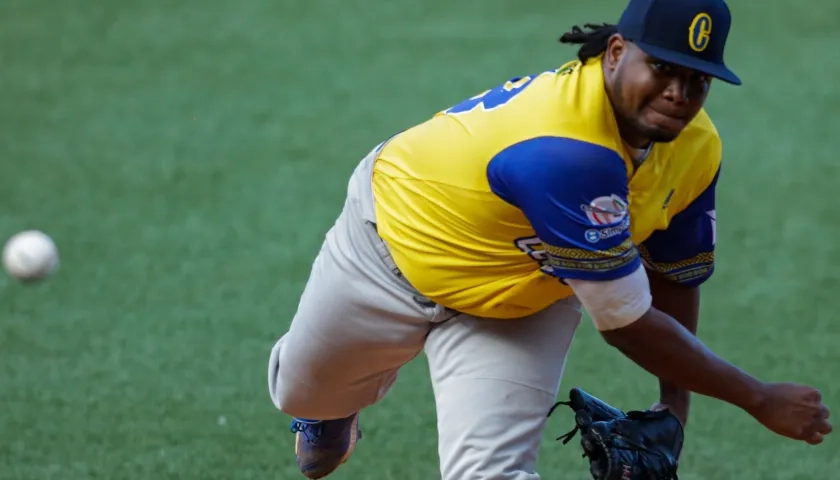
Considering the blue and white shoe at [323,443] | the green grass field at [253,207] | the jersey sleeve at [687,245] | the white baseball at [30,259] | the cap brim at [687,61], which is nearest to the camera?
the cap brim at [687,61]

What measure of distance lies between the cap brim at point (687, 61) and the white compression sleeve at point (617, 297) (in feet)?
1.71

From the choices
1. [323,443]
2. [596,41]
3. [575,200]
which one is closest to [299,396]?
[323,443]

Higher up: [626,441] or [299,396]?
[626,441]

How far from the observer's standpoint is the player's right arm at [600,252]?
9.77 ft

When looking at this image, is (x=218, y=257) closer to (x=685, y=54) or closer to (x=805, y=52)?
(x=685, y=54)

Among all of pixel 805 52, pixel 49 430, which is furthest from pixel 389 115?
pixel 49 430

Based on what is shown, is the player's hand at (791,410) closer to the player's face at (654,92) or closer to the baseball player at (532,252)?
the baseball player at (532,252)

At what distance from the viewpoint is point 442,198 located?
3385mm

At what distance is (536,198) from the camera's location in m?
3.01

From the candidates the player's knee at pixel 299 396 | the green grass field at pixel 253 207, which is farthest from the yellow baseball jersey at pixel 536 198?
the green grass field at pixel 253 207

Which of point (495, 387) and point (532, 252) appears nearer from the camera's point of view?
point (532, 252)

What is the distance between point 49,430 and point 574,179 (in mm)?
2614

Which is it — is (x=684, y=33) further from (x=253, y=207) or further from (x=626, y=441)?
(x=253, y=207)

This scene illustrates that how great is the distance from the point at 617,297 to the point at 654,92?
513mm
